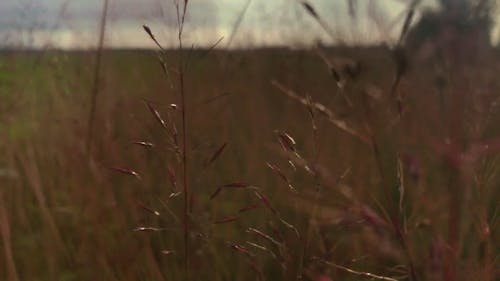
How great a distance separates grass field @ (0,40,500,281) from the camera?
555 mm

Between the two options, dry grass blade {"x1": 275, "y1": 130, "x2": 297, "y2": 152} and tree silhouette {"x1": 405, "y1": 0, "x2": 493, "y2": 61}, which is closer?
tree silhouette {"x1": 405, "y1": 0, "x2": 493, "y2": 61}

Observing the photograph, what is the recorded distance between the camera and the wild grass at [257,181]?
0.55 metres

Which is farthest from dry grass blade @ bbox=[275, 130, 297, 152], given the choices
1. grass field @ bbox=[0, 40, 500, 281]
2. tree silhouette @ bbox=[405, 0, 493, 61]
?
tree silhouette @ bbox=[405, 0, 493, 61]

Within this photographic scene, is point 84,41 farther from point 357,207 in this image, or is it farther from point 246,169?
point 357,207

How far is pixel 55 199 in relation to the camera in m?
1.61

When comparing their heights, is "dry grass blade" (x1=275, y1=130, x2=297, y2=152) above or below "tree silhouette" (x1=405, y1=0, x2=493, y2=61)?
below

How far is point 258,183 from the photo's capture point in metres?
1.65

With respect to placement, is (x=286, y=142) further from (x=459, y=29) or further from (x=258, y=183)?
(x=258, y=183)

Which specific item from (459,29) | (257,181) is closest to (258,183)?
(257,181)

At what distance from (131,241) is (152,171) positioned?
51 cm

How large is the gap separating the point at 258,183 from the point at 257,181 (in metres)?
0.03

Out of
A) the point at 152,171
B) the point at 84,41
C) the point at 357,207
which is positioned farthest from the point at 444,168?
the point at 84,41

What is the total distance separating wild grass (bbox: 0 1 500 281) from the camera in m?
0.55

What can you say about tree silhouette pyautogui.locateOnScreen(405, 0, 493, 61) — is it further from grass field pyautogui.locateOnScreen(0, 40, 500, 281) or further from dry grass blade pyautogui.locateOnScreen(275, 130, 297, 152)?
dry grass blade pyautogui.locateOnScreen(275, 130, 297, 152)
